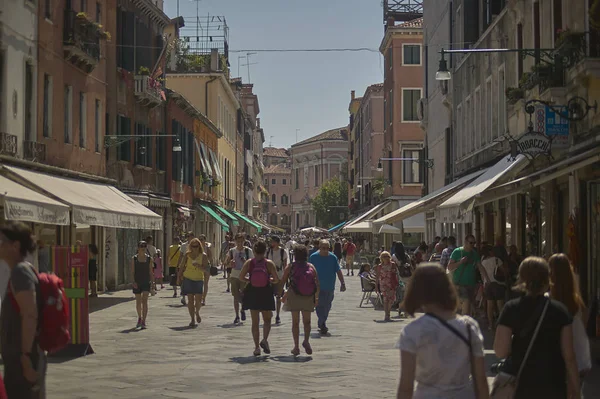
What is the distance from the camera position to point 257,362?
13.8 meters

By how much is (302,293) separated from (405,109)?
43.0 meters

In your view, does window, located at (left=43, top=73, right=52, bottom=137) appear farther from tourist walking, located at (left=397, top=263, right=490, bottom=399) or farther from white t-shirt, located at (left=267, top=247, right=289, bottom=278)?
tourist walking, located at (left=397, top=263, right=490, bottom=399)

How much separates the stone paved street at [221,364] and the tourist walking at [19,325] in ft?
Result: 13.0

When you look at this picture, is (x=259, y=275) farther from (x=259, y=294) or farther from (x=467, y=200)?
(x=467, y=200)

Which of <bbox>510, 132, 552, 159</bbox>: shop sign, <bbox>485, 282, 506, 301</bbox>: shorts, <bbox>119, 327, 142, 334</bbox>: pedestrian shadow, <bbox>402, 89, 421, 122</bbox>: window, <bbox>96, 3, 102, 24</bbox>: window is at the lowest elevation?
<bbox>119, 327, 142, 334</bbox>: pedestrian shadow

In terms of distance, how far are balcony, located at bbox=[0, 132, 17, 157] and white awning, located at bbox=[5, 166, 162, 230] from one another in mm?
338

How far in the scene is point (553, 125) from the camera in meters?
17.7

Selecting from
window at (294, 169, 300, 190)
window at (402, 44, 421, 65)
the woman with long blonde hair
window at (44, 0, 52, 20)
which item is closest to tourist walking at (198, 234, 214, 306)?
window at (44, 0, 52, 20)

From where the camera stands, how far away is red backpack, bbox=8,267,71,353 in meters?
6.88

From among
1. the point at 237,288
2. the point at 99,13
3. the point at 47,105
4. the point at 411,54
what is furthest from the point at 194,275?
the point at 411,54

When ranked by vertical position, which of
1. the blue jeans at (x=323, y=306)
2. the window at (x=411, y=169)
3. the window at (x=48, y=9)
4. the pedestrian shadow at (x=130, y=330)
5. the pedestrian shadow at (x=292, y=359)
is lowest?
the pedestrian shadow at (x=292, y=359)

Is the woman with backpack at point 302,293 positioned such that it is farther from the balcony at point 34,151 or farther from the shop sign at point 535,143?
the balcony at point 34,151

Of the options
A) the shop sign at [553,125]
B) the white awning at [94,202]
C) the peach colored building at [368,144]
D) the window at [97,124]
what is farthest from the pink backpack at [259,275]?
the peach colored building at [368,144]

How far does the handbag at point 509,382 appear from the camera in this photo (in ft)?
21.0
